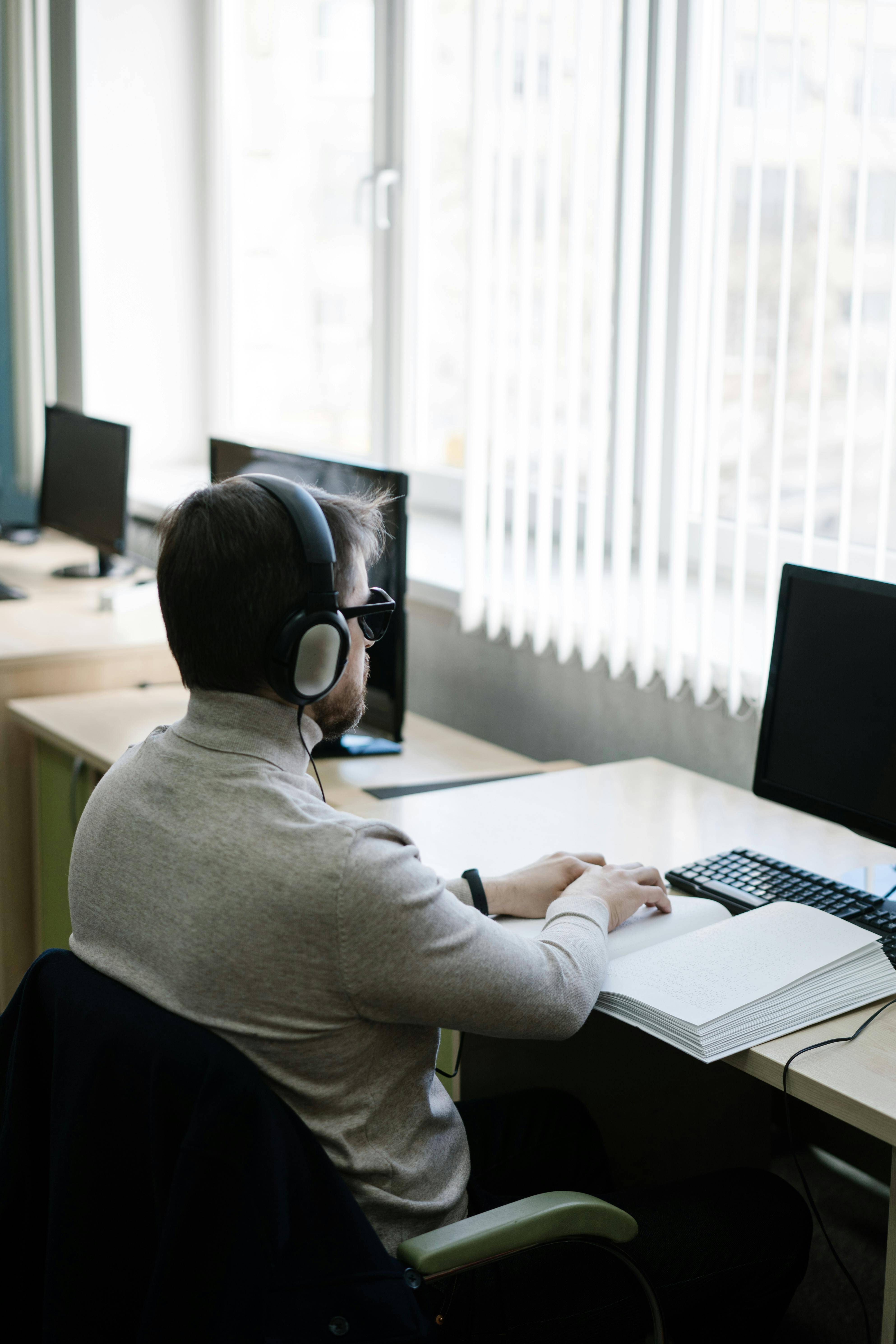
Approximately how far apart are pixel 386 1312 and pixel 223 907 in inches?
12.8

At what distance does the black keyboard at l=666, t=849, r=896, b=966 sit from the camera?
1.39 metres

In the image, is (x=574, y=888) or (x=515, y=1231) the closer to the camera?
(x=515, y=1231)

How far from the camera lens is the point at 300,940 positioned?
951mm

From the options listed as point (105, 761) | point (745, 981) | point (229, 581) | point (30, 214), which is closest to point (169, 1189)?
point (229, 581)

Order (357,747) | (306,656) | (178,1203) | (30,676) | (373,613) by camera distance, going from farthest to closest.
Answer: (30,676), (357,747), (373,613), (306,656), (178,1203)

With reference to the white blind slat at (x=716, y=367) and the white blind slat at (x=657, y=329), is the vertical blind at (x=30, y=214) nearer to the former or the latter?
the white blind slat at (x=657, y=329)

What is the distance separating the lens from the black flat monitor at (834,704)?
146 cm

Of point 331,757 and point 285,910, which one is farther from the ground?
point 285,910

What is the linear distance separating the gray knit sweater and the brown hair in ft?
0.12

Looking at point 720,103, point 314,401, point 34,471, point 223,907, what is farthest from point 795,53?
point 34,471

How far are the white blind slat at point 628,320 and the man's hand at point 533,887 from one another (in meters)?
0.76

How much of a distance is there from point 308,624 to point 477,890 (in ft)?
1.60

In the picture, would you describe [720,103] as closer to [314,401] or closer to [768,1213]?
[768,1213]

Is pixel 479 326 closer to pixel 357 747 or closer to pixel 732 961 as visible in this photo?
pixel 357 747
